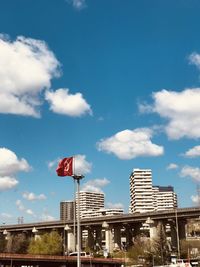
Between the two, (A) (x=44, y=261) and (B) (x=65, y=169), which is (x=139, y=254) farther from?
(B) (x=65, y=169)

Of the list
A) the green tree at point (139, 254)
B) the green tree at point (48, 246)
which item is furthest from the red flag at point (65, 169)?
the green tree at point (48, 246)

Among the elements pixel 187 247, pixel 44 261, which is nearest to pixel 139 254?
pixel 187 247

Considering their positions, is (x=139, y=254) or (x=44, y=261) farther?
(x=139, y=254)

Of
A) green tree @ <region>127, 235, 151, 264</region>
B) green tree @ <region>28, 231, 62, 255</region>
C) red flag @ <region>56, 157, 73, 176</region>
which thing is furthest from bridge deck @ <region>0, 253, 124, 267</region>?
red flag @ <region>56, 157, 73, 176</region>

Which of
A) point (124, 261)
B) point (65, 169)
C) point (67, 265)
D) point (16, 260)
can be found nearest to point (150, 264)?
point (124, 261)

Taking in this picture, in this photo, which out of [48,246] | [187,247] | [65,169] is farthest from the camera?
[48,246]

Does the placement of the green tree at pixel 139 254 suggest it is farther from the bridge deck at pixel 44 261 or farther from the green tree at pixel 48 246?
the green tree at pixel 48 246

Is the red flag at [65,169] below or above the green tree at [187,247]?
above

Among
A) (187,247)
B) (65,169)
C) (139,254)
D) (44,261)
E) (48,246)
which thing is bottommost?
(139,254)

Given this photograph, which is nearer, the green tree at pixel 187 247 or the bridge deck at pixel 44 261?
the bridge deck at pixel 44 261

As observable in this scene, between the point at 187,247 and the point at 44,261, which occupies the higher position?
the point at 187,247

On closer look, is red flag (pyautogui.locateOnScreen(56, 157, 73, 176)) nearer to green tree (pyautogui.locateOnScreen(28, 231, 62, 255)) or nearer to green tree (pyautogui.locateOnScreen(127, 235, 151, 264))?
green tree (pyautogui.locateOnScreen(127, 235, 151, 264))

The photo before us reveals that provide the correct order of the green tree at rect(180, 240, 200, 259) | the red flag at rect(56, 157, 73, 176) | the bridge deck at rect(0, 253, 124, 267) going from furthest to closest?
the green tree at rect(180, 240, 200, 259) < the bridge deck at rect(0, 253, 124, 267) < the red flag at rect(56, 157, 73, 176)

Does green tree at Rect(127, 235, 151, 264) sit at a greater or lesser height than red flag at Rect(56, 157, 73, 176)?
lesser
